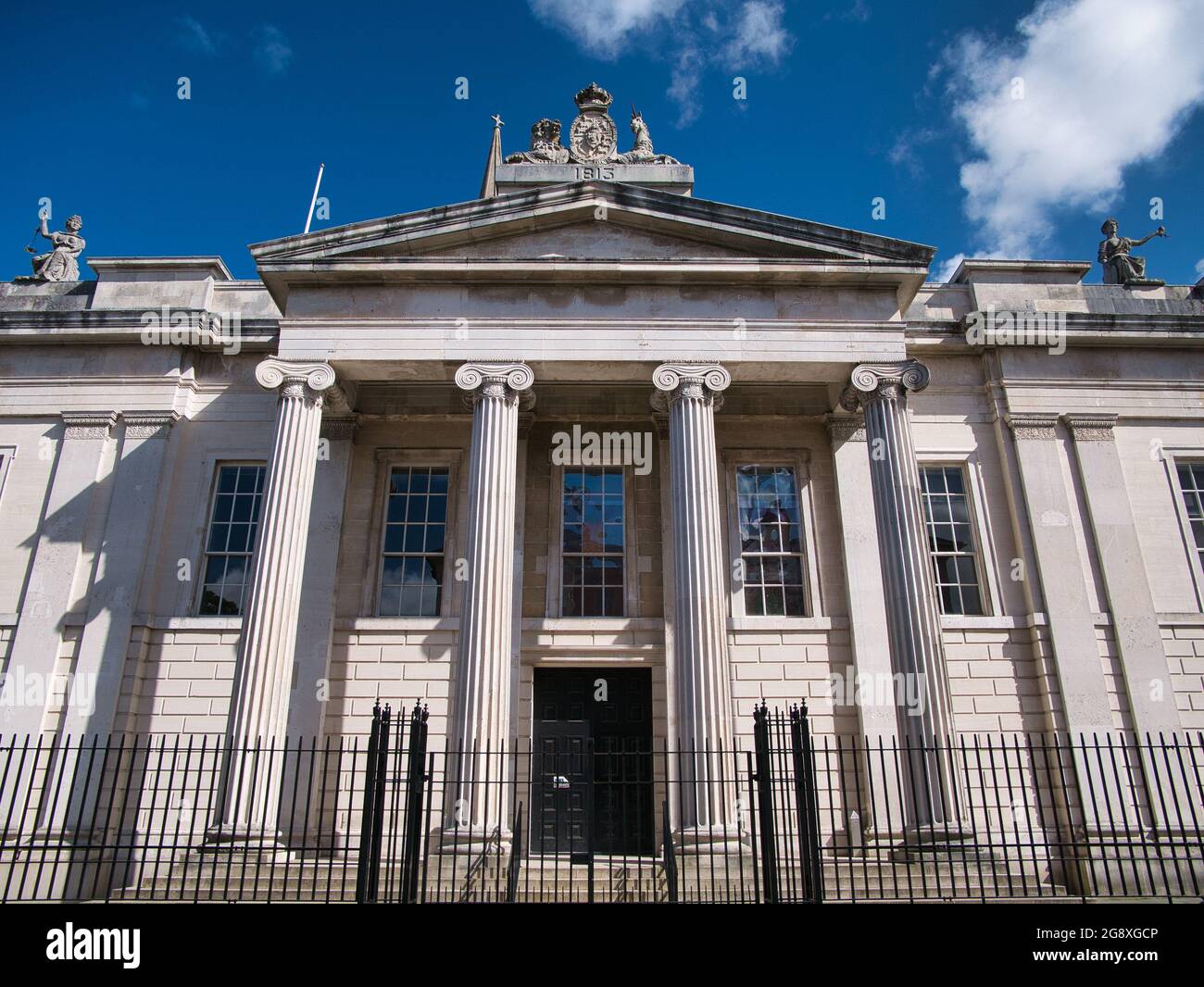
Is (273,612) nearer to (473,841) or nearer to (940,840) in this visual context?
(473,841)

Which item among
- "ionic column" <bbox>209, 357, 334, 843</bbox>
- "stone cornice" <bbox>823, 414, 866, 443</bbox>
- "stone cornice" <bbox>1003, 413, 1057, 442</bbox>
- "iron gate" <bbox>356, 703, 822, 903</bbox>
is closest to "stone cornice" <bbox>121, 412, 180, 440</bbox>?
"ionic column" <bbox>209, 357, 334, 843</bbox>

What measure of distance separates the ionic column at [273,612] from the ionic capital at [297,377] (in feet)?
0.05

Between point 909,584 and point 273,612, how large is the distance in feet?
30.5

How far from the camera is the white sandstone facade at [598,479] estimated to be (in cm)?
1469

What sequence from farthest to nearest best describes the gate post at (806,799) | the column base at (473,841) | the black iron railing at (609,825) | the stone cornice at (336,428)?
the stone cornice at (336,428) → the column base at (473,841) → the black iron railing at (609,825) → the gate post at (806,799)

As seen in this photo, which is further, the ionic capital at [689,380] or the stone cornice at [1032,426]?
the stone cornice at [1032,426]

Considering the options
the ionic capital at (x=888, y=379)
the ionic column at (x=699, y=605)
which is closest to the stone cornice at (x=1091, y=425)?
the ionic capital at (x=888, y=379)

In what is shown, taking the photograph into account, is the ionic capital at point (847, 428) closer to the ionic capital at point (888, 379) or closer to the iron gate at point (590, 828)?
the ionic capital at point (888, 379)

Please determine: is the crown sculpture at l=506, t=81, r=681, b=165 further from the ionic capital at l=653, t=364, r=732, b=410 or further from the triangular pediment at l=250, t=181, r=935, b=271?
the ionic capital at l=653, t=364, r=732, b=410

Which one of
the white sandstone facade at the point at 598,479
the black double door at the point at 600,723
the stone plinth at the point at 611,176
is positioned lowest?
the black double door at the point at 600,723

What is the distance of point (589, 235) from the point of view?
15688 millimetres

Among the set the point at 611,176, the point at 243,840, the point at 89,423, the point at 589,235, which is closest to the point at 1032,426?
the point at 589,235

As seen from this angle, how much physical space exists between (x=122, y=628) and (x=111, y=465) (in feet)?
10.2
